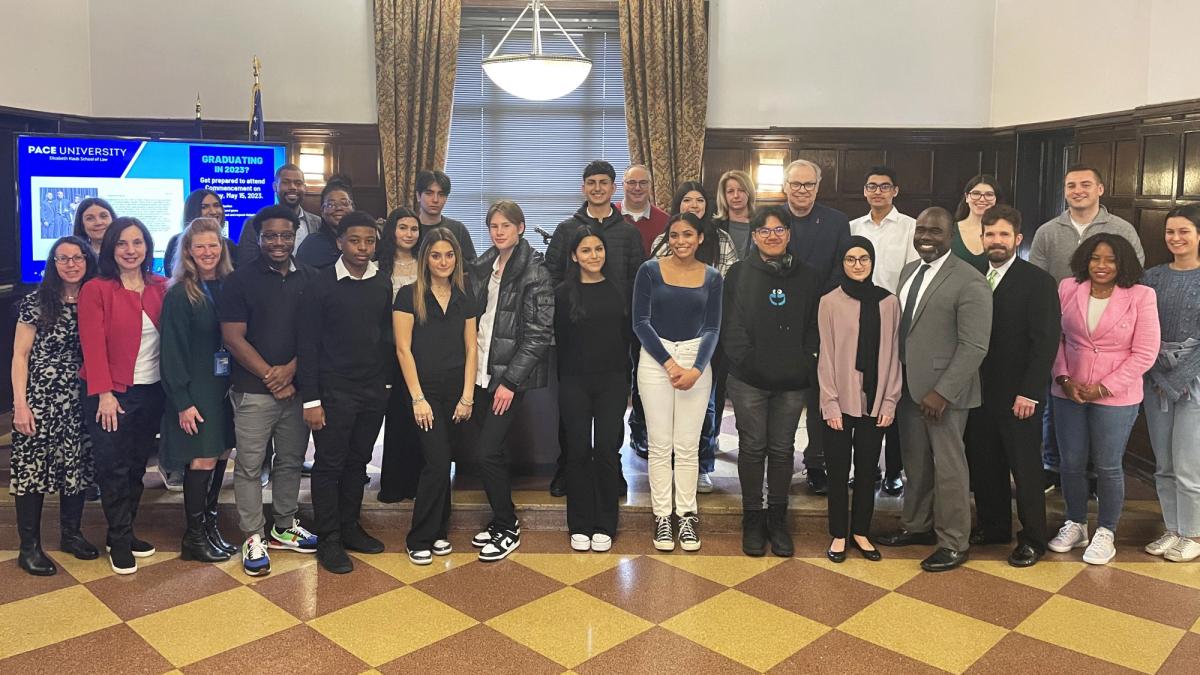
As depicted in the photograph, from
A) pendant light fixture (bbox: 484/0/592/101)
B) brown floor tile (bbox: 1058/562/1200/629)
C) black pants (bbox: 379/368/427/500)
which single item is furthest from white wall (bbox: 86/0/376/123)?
brown floor tile (bbox: 1058/562/1200/629)

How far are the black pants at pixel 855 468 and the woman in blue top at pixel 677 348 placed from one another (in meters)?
0.64

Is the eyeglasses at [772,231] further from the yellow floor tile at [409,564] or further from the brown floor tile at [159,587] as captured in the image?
the brown floor tile at [159,587]

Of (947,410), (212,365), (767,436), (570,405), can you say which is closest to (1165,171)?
(947,410)

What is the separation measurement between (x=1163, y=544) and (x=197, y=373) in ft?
15.0

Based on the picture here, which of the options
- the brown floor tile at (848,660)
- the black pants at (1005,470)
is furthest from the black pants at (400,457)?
the black pants at (1005,470)

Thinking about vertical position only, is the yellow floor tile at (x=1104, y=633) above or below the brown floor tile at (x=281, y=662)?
above

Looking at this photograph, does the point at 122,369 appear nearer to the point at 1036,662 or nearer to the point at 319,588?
the point at 319,588

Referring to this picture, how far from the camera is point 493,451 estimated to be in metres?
4.34

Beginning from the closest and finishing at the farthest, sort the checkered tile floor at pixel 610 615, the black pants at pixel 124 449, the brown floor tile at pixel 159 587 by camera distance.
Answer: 1. the checkered tile floor at pixel 610 615
2. the brown floor tile at pixel 159 587
3. the black pants at pixel 124 449

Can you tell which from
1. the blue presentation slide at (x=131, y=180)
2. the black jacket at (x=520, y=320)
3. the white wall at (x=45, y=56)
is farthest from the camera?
the white wall at (x=45, y=56)

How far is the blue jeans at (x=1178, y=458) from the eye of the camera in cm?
425

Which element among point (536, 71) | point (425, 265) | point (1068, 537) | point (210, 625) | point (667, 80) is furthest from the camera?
point (667, 80)

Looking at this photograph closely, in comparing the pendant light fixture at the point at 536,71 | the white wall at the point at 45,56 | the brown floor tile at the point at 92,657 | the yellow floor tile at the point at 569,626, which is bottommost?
the brown floor tile at the point at 92,657

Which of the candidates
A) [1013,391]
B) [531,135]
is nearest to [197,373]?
[1013,391]
